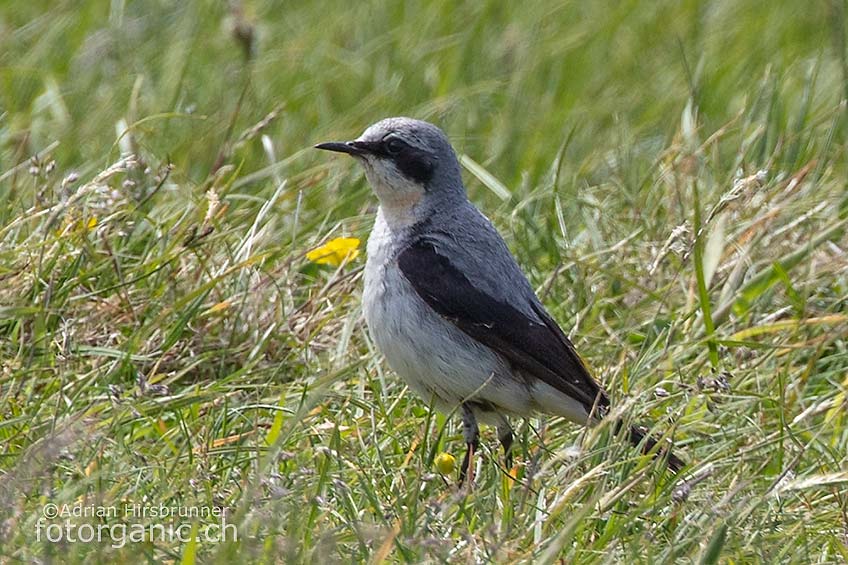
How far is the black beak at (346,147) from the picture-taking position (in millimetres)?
5809

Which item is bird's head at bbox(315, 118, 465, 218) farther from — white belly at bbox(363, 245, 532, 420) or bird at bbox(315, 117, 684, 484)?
white belly at bbox(363, 245, 532, 420)

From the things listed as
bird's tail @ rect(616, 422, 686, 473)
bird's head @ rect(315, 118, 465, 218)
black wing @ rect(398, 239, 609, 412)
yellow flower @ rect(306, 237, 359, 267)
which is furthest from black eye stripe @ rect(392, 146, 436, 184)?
bird's tail @ rect(616, 422, 686, 473)

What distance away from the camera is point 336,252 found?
6.37 metres

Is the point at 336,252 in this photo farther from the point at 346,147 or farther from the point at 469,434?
the point at 469,434

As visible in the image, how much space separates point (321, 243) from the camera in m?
6.53

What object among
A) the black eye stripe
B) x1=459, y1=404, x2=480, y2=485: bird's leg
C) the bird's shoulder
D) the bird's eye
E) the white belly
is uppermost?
the bird's eye

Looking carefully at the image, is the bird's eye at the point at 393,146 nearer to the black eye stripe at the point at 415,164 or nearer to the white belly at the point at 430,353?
the black eye stripe at the point at 415,164

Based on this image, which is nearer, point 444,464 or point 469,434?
point 444,464

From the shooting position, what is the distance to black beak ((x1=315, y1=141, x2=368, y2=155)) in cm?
581

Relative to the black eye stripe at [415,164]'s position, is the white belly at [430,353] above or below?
below

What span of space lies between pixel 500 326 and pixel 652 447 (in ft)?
2.60

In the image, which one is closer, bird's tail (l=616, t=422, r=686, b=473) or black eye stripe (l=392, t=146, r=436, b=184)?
bird's tail (l=616, t=422, r=686, b=473)

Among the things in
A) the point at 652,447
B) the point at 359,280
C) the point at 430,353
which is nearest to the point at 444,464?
the point at 430,353

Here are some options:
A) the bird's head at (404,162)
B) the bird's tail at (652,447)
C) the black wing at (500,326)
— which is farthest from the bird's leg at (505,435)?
the bird's head at (404,162)
